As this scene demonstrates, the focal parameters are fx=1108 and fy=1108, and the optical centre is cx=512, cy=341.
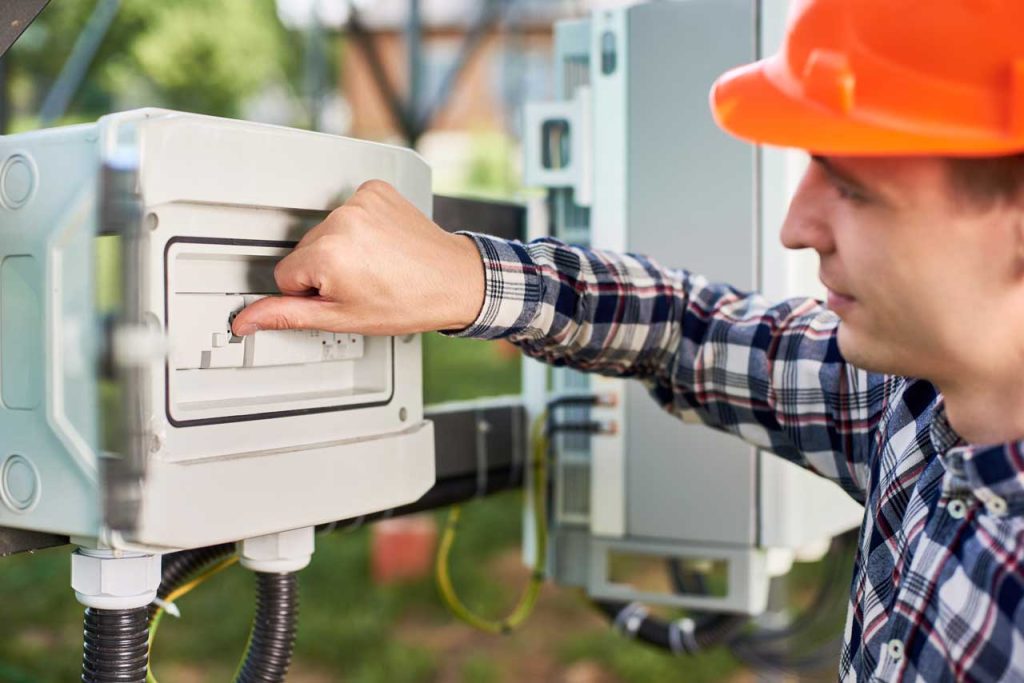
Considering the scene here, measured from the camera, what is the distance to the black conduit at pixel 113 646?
0.82m

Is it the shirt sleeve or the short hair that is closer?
the short hair

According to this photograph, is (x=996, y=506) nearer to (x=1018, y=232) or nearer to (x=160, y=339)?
(x=1018, y=232)

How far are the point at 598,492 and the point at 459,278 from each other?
22.6 inches

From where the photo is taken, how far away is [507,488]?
4.72ft

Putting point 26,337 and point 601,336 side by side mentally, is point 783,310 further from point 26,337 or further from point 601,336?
point 26,337

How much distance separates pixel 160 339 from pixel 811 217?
0.48m

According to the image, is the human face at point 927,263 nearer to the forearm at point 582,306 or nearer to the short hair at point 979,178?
the short hair at point 979,178

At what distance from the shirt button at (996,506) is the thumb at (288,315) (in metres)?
0.50

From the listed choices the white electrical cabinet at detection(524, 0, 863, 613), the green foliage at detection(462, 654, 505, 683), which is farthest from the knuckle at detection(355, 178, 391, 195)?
the green foliage at detection(462, 654, 505, 683)

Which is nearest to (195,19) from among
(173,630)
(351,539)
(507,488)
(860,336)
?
(351,539)


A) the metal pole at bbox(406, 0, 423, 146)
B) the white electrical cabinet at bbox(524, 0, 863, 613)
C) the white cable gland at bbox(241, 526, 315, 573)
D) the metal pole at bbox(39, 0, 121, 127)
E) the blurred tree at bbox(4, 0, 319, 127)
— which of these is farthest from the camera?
the blurred tree at bbox(4, 0, 319, 127)

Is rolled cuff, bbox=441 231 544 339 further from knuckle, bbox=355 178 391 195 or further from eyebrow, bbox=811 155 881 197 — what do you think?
eyebrow, bbox=811 155 881 197

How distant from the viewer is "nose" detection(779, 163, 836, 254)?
2.69 feet

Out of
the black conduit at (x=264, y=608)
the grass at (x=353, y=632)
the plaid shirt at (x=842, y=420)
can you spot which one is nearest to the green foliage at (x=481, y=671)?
the grass at (x=353, y=632)
